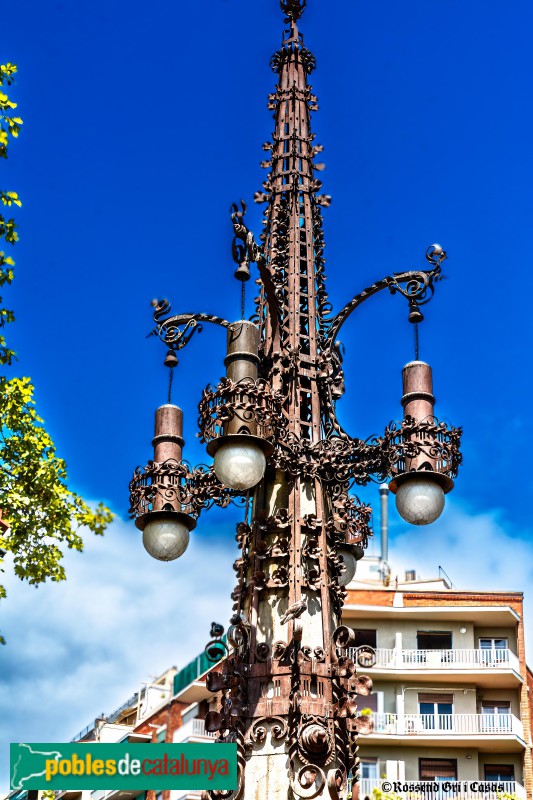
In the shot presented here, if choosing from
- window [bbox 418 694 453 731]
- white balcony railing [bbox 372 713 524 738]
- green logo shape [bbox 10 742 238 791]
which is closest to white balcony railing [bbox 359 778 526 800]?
white balcony railing [bbox 372 713 524 738]

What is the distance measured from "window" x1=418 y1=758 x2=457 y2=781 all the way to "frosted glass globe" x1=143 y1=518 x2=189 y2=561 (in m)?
36.8

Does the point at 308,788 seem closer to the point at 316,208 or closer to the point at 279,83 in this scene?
the point at 316,208

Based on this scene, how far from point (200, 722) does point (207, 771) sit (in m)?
37.2

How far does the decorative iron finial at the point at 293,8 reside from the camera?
11.8 m

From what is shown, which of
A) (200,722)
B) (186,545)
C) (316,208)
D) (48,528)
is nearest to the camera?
(186,545)

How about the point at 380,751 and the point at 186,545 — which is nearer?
the point at 186,545

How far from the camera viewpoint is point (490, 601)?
4569 centimetres

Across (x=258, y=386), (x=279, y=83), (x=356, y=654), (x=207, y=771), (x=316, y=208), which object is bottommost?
(x=207, y=771)

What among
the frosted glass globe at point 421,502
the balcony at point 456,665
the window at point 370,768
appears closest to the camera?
the frosted glass globe at point 421,502

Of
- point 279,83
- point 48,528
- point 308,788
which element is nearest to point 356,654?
point 308,788

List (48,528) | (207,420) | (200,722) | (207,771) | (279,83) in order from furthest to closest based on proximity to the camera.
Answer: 1. (200,722)
2. (48,528)
3. (279,83)
4. (207,420)
5. (207,771)

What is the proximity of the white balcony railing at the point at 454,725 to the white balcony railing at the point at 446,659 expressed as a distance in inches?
70.4

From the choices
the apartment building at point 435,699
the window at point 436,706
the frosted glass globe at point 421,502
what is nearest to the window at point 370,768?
the apartment building at point 435,699

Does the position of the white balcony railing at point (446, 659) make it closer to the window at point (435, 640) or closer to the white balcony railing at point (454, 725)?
the window at point (435, 640)
